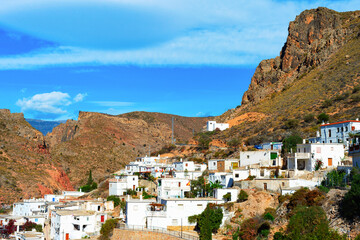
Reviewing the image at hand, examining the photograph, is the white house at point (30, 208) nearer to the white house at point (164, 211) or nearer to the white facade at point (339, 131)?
the white house at point (164, 211)

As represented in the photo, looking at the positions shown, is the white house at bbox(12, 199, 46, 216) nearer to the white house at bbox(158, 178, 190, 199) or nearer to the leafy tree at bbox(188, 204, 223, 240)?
the white house at bbox(158, 178, 190, 199)

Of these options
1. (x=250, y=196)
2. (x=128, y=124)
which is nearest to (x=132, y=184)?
(x=250, y=196)

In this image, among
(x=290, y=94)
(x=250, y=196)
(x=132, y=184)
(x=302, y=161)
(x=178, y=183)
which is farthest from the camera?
(x=290, y=94)

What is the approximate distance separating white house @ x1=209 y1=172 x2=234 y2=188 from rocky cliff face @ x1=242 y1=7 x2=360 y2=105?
50.7m

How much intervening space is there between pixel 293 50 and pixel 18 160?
60812 mm

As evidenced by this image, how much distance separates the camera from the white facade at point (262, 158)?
1953 inches

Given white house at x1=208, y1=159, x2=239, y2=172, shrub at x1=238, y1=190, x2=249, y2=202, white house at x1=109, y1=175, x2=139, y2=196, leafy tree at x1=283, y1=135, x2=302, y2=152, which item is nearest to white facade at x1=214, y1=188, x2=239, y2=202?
shrub at x1=238, y1=190, x2=249, y2=202

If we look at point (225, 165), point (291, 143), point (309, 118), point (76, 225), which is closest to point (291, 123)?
point (309, 118)

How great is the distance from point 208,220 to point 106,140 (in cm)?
7853

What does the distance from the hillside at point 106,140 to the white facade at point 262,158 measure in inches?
1587

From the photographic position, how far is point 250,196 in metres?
Answer: 40.3

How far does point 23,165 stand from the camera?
8512 centimetres

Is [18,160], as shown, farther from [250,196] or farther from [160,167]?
[250,196]

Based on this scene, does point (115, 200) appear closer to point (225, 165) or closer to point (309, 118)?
point (225, 165)
